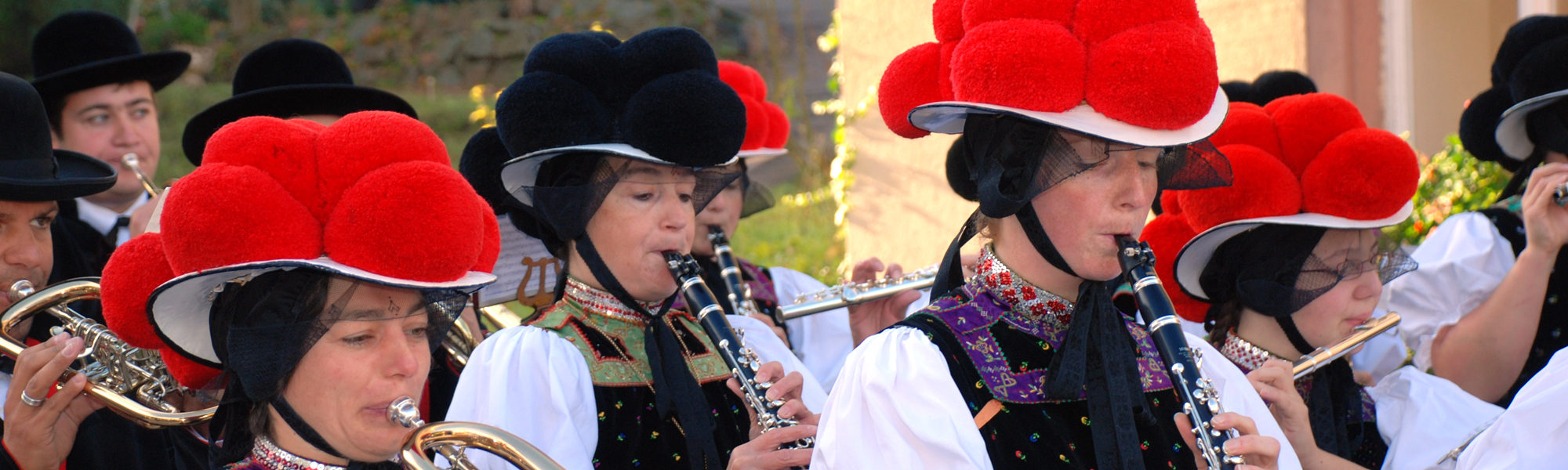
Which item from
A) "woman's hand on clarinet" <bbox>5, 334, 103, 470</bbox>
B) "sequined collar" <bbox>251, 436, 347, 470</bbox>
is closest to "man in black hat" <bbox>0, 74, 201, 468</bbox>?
"woman's hand on clarinet" <bbox>5, 334, 103, 470</bbox>

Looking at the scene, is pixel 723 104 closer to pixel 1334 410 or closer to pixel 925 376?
pixel 925 376

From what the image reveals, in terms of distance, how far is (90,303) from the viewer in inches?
131

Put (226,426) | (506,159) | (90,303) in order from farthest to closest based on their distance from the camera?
(90,303)
(506,159)
(226,426)

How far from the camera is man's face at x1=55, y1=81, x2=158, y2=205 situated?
13.9 feet

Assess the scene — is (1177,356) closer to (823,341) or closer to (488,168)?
(488,168)

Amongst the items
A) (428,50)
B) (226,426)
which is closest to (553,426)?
(226,426)

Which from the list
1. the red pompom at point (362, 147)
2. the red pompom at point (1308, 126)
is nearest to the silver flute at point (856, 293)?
the red pompom at point (1308, 126)

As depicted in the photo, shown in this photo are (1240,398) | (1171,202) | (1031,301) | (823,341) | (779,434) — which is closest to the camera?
(1031,301)

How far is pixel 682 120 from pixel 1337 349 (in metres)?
1.69

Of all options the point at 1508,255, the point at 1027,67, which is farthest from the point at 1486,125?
the point at 1027,67

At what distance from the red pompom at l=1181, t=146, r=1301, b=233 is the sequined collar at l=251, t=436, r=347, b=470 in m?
2.07

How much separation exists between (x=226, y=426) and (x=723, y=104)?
1.29 metres

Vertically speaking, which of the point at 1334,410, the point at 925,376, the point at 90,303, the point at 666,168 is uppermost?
the point at 666,168

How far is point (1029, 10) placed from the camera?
2053 mm
